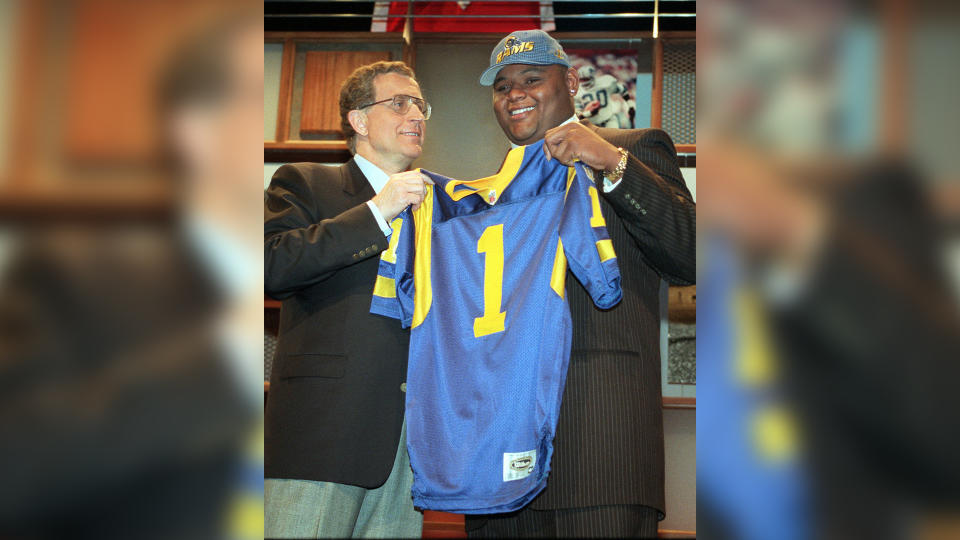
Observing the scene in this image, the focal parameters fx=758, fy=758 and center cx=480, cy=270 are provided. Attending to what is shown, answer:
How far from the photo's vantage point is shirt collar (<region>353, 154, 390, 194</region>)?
242 centimetres

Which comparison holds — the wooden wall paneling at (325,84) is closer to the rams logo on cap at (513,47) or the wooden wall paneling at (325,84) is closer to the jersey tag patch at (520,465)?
the rams logo on cap at (513,47)

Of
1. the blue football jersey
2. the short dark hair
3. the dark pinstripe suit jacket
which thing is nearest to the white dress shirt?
the short dark hair

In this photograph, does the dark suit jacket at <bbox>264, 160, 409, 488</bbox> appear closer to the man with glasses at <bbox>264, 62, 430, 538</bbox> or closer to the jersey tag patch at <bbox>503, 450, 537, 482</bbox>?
the man with glasses at <bbox>264, 62, 430, 538</bbox>

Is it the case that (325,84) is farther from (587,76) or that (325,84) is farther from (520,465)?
(520,465)

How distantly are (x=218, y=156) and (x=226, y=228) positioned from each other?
0.19ft

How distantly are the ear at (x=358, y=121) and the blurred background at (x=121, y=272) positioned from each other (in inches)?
75.1

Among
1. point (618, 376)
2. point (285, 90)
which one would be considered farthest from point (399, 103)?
point (285, 90)

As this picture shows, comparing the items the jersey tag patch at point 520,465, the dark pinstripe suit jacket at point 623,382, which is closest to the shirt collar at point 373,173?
the dark pinstripe suit jacket at point 623,382

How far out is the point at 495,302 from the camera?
2.05 m

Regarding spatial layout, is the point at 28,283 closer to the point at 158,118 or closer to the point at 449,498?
the point at 158,118

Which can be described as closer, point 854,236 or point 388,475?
point 854,236

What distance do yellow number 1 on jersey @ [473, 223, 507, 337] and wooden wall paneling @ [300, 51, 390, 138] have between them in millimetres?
2238

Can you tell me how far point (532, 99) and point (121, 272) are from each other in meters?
1.88

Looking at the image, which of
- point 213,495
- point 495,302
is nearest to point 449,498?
point 495,302
